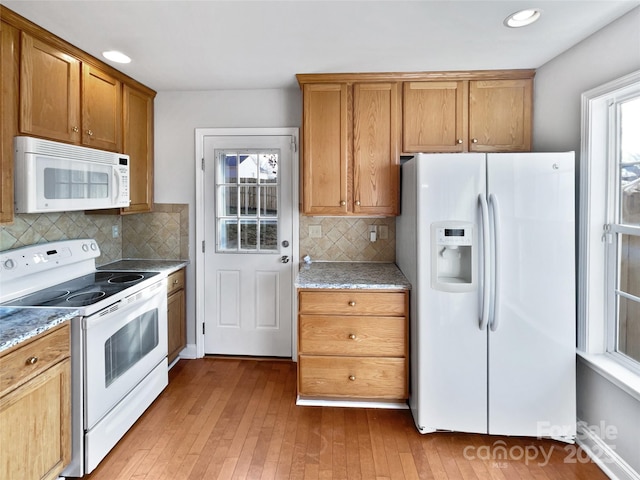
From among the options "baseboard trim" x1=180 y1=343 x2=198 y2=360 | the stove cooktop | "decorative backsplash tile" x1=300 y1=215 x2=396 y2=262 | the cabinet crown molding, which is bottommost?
"baseboard trim" x1=180 y1=343 x2=198 y2=360

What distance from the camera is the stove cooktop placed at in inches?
75.2

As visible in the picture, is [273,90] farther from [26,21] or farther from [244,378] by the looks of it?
[244,378]

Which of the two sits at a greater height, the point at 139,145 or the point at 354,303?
the point at 139,145

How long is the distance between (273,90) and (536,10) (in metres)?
1.95

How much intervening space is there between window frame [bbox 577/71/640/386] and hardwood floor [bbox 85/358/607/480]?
618mm

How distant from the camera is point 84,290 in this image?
2.17m

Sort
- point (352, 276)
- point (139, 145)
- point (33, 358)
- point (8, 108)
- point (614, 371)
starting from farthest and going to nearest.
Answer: point (139, 145)
point (352, 276)
point (614, 371)
point (8, 108)
point (33, 358)

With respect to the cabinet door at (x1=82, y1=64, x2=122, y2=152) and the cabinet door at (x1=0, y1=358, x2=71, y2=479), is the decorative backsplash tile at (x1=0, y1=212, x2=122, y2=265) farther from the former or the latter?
the cabinet door at (x1=0, y1=358, x2=71, y2=479)

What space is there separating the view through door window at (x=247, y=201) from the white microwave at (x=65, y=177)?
789 mm

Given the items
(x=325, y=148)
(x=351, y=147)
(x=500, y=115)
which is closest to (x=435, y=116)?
(x=500, y=115)

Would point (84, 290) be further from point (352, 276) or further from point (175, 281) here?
point (352, 276)

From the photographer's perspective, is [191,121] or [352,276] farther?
[191,121]

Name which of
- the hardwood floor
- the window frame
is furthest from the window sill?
the hardwood floor

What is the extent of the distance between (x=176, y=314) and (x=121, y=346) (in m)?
0.93
